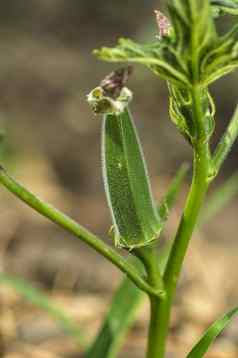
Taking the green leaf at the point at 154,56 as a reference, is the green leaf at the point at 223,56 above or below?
below

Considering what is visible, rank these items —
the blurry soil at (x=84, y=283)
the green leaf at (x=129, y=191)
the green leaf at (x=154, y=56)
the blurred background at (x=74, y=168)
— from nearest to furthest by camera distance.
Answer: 1. the green leaf at (x=154, y=56)
2. the green leaf at (x=129, y=191)
3. the blurry soil at (x=84, y=283)
4. the blurred background at (x=74, y=168)

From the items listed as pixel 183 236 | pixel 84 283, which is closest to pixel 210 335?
pixel 183 236

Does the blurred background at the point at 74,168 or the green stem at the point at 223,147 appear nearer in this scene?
the green stem at the point at 223,147

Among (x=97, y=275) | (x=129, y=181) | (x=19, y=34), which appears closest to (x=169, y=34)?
(x=129, y=181)

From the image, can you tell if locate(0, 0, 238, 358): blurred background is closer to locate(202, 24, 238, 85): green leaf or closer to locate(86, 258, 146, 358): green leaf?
locate(86, 258, 146, 358): green leaf

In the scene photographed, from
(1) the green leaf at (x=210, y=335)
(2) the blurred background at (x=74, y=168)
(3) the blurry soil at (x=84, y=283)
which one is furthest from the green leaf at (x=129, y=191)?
(3) the blurry soil at (x=84, y=283)

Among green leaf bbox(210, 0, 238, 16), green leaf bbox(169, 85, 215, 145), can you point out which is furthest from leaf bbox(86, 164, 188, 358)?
green leaf bbox(210, 0, 238, 16)

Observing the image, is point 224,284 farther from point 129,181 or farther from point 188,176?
point 129,181

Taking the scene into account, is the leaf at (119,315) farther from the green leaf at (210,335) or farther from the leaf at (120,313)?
Result: the green leaf at (210,335)
